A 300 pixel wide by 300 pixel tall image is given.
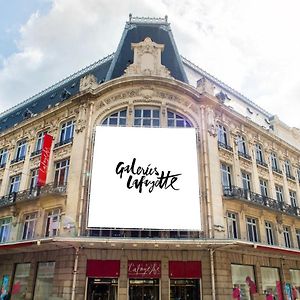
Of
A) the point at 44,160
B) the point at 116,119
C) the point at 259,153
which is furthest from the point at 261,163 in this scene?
the point at 44,160

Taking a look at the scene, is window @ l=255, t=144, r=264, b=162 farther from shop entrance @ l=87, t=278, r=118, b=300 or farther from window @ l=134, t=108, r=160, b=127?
shop entrance @ l=87, t=278, r=118, b=300

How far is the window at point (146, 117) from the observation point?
19.5 metres

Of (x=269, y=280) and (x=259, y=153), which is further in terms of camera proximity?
(x=259, y=153)

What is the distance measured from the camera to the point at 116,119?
19781 millimetres

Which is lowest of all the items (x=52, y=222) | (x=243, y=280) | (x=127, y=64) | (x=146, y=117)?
(x=243, y=280)

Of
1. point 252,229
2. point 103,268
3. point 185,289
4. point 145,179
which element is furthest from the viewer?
point 252,229

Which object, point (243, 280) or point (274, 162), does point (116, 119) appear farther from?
point (274, 162)

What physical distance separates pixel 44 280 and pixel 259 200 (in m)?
13.7

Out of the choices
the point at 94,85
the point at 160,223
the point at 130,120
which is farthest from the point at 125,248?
the point at 94,85

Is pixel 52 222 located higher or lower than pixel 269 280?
higher

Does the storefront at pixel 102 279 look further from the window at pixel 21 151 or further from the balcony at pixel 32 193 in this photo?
the window at pixel 21 151

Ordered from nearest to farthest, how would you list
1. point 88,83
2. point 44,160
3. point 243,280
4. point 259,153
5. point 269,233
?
point 243,280
point 44,160
point 88,83
point 269,233
point 259,153

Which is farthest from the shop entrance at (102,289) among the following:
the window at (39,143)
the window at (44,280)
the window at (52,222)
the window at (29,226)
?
the window at (39,143)

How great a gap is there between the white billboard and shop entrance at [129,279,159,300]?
2.67 meters
